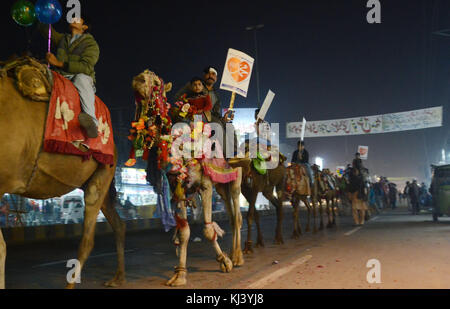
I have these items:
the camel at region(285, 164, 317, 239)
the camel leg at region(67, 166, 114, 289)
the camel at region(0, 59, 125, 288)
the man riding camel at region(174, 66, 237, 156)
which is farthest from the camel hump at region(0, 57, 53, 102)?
the camel at region(285, 164, 317, 239)

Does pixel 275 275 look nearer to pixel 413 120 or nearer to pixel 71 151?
pixel 71 151

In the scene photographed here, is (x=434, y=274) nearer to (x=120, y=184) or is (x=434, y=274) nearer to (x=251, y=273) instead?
(x=251, y=273)

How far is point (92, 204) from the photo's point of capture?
217 inches

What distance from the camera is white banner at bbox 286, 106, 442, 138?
92.9ft

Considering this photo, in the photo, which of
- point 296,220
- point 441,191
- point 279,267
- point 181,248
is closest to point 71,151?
point 181,248

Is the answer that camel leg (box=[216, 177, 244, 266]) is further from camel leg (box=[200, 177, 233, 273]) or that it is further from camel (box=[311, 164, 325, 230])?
camel (box=[311, 164, 325, 230])

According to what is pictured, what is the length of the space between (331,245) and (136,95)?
263 inches

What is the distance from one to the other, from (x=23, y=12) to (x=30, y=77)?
1499mm

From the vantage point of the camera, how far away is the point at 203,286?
5859 mm

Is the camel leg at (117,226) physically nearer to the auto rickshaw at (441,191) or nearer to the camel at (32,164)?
the camel at (32,164)

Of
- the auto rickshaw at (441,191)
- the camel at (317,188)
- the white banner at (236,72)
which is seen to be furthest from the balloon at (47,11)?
the auto rickshaw at (441,191)

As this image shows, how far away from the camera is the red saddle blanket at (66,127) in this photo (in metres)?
4.73

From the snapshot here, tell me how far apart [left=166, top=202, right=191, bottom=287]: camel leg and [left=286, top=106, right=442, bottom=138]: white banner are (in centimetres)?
2611
